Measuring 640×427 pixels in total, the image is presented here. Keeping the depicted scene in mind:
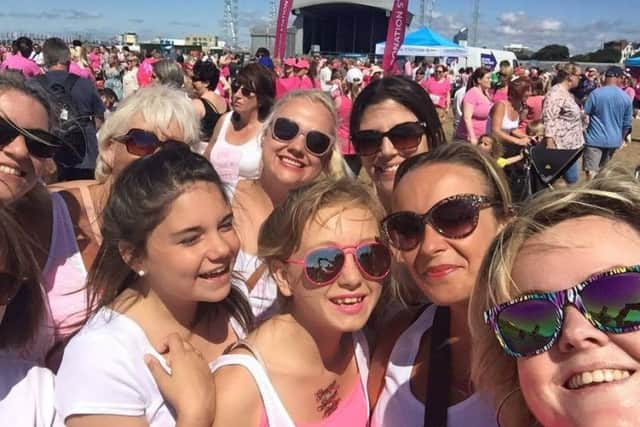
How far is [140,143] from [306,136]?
2.75 ft

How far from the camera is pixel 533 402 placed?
1.28 m

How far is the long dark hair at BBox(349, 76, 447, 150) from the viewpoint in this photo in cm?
284

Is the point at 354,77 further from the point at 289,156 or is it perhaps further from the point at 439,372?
the point at 439,372

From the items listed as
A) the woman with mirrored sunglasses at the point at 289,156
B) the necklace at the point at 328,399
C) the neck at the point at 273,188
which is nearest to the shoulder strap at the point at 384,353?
the necklace at the point at 328,399

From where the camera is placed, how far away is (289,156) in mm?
3047

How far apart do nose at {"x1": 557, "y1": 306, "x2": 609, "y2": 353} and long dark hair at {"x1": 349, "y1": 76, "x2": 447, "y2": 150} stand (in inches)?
66.4

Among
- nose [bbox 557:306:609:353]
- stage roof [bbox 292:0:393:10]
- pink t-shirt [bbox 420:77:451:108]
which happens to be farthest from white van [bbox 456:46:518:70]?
nose [bbox 557:306:609:353]

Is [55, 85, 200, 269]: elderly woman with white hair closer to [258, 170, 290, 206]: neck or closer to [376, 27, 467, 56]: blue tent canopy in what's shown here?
[258, 170, 290, 206]: neck

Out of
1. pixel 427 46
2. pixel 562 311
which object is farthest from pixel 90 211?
pixel 427 46

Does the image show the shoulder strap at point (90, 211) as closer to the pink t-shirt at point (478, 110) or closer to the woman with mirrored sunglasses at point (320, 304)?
the woman with mirrored sunglasses at point (320, 304)

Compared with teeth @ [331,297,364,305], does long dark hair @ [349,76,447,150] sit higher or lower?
higher

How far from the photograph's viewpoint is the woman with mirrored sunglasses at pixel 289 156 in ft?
9.96

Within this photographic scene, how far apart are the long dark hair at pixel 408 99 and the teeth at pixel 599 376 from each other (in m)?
1.75

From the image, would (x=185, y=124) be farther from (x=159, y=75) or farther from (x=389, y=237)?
(x=159, y=75)
